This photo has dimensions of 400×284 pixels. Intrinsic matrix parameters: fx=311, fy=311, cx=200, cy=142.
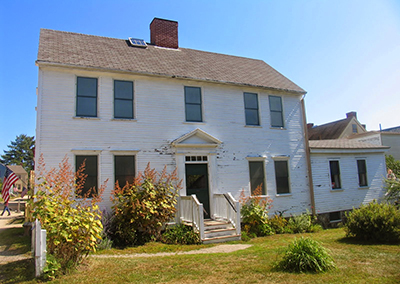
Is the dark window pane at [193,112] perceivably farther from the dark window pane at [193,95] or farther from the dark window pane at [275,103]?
the dark window pane at [275,103]

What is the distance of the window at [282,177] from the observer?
14945mm

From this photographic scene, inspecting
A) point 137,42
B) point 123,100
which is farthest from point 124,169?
point 137,42

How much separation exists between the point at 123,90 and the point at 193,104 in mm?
3068

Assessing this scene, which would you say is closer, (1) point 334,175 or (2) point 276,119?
(2) point 276,119

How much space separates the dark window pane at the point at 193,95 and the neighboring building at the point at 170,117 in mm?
46

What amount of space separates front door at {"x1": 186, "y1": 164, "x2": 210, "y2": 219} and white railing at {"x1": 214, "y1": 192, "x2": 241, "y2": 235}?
1.38ft

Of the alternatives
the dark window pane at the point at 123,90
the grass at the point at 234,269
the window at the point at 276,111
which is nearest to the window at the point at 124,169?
the dark window pane at the point at 123,90

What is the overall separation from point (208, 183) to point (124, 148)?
3.83 metres

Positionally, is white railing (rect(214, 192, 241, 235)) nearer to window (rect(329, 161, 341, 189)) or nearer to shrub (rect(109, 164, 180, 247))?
shrub (rect(109, 164, 180, 247))

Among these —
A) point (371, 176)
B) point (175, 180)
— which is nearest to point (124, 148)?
point (175, 180)

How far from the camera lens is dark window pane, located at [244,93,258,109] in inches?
590

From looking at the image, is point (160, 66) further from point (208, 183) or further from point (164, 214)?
point (164, 214)

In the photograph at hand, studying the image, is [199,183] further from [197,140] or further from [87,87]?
[87,87]

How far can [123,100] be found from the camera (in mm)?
12438
